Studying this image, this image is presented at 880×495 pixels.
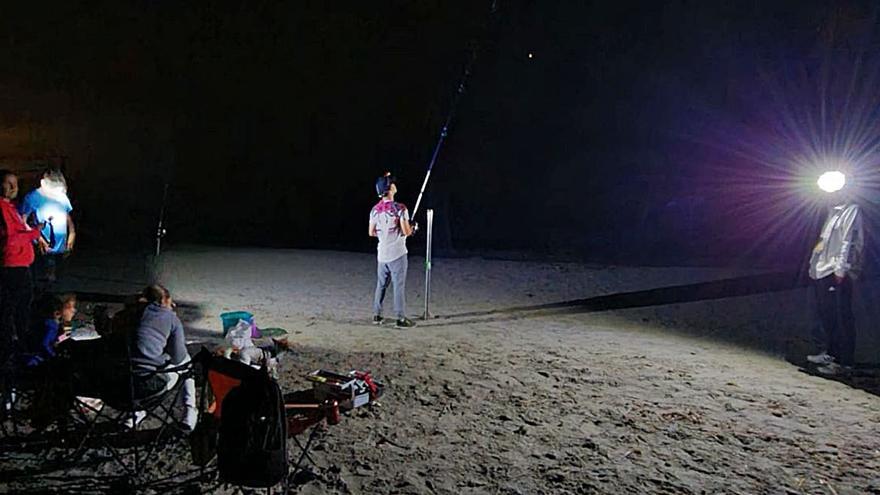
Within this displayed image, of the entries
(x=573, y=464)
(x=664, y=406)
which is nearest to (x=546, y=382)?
(x=664, y=406)

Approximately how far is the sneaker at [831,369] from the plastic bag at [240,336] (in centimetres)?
566

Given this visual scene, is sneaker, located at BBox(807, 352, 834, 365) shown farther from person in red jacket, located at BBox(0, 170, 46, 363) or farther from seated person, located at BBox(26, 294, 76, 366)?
person in red jacket, located at BBox(0, 170, 46, 363)

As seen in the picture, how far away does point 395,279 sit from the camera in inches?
329

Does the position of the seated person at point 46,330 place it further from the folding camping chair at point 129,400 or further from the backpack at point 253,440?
the backpack at point 253,440

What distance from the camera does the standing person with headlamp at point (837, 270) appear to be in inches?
258

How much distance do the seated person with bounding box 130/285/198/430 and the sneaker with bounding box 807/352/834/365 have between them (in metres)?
6.11

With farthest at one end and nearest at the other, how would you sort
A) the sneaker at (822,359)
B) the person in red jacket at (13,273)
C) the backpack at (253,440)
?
the sneaker at (822,359), the person in red jacket at (13,273), the backpack at (253,440)

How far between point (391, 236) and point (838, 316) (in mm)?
4946

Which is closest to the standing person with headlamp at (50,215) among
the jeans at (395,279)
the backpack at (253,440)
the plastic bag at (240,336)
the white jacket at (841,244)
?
the plastic bag at (240,336)

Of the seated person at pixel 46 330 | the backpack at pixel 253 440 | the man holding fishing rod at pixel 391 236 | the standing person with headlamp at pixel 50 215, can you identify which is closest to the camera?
the backpack at pixel 253 440

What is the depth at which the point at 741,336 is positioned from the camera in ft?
27.4

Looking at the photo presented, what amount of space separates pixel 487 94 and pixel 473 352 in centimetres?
1588

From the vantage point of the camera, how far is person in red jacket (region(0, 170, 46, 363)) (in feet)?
17.7

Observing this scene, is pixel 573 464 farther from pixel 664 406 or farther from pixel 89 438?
pixel 89 438
